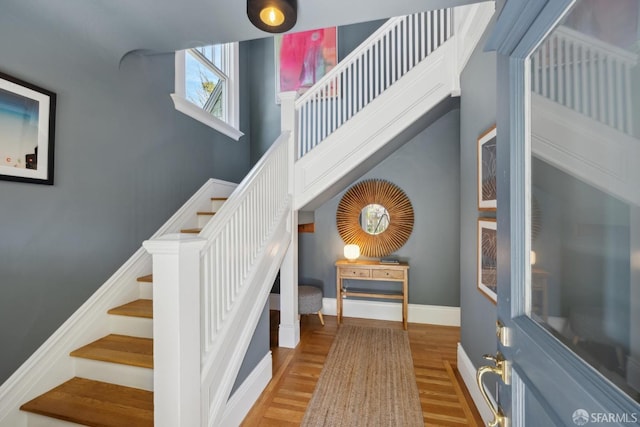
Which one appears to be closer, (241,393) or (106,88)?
(241,393)

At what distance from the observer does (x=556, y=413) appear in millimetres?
504

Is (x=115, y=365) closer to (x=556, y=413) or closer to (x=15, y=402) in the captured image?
(x=15, y=402)

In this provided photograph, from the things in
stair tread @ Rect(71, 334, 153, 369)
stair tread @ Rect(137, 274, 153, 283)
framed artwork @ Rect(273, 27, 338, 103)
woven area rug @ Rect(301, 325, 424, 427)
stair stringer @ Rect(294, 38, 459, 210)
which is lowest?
woven area rug @ Rect(301, 325, 424, 427)

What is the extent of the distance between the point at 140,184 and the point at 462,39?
295 centimetres

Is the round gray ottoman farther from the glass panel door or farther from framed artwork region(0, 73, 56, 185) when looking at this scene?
the glass panel door

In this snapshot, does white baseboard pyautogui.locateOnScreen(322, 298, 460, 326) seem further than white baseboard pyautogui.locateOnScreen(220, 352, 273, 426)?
Yes

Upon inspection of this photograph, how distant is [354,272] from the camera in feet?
10.5

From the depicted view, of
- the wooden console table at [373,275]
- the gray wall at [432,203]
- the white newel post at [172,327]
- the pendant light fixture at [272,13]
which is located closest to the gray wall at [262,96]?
the gray wall at [432,203]

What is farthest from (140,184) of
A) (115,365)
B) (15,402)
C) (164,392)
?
(164,392)

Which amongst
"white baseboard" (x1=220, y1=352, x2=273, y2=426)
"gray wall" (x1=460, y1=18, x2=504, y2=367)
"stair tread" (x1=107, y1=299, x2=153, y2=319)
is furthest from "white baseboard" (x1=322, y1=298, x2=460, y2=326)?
"stair tread" (x1=107, y1=299, x2=153, y2=319)

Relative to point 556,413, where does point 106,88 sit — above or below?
above

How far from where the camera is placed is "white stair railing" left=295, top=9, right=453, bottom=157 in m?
2.46

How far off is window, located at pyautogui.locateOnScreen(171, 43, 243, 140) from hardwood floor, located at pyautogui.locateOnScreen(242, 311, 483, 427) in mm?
2610

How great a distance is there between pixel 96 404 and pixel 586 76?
2.35 meters
